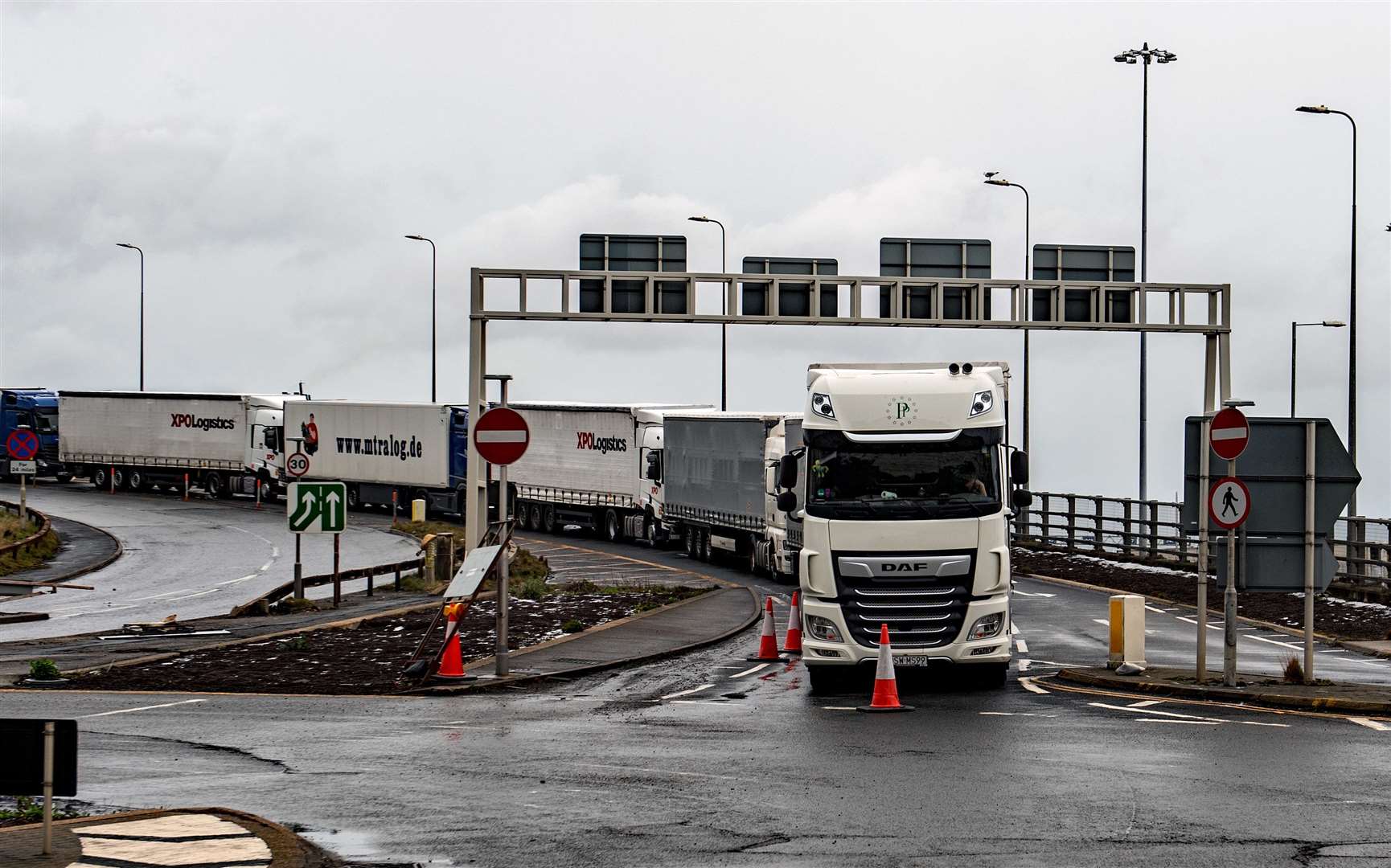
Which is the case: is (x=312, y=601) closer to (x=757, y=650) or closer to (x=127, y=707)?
(x=757, y=650)

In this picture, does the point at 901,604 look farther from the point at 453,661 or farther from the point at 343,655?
the point at 343,655

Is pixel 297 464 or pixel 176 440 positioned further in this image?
pixel 176 440

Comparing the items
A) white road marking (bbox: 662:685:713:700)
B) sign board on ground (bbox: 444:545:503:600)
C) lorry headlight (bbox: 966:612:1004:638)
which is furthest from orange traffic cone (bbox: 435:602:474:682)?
lorry headlight (bbox: 966:612:1004:638)

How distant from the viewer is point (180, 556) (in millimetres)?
47312

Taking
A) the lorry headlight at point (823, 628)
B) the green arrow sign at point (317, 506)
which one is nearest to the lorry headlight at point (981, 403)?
the lorry headlight at point (823, 628)

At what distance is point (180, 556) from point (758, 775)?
123 feet

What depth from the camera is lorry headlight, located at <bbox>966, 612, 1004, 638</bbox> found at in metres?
18.5

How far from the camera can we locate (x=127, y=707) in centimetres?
1723

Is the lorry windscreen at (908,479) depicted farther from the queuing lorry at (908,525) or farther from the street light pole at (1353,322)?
the street light pole at (1353,322)

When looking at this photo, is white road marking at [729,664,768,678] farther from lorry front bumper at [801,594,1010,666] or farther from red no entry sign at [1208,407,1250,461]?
red no entry sign at [1208,407,1250,461]

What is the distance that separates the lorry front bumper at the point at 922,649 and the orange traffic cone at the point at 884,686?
806 mm

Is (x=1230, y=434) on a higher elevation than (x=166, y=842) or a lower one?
higher

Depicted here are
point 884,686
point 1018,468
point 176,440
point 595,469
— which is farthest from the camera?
point 176,440

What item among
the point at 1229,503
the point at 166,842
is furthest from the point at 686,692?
the point at 166,842
